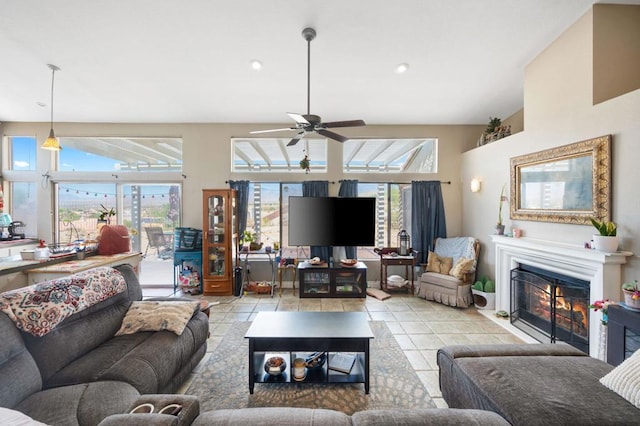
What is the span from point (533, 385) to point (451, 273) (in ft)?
8.81

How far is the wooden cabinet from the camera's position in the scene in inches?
171

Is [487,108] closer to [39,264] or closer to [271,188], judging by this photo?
[271,188]

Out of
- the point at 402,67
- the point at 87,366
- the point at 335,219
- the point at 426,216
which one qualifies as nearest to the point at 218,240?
the point at 335,219

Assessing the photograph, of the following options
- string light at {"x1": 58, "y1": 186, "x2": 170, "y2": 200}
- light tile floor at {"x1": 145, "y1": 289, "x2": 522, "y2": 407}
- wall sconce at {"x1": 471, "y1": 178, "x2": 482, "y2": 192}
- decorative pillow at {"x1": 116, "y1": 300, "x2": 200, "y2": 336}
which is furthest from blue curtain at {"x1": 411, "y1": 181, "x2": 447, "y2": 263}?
string light at {"x1": 58, "y1": 186, "x2": 170, "y2": 200}

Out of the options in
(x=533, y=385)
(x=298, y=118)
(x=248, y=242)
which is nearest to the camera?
(x=533, y=385)

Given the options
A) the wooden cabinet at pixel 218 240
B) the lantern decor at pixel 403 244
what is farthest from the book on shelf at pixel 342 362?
the wooden cabinet at pixel 218 240

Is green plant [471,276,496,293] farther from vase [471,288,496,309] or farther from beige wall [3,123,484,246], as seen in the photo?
beige wall [3,123,484,246]

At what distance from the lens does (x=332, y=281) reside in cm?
428

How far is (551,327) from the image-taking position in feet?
9.27

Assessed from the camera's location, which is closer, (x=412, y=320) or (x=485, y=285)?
(x=412, y=320)

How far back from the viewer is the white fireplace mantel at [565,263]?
2.22 metres

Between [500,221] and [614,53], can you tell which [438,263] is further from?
[614,53]

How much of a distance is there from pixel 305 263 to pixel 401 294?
1.75 m

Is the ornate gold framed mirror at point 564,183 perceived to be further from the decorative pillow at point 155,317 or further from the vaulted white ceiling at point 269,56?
the decorative pillow at point 155,317
